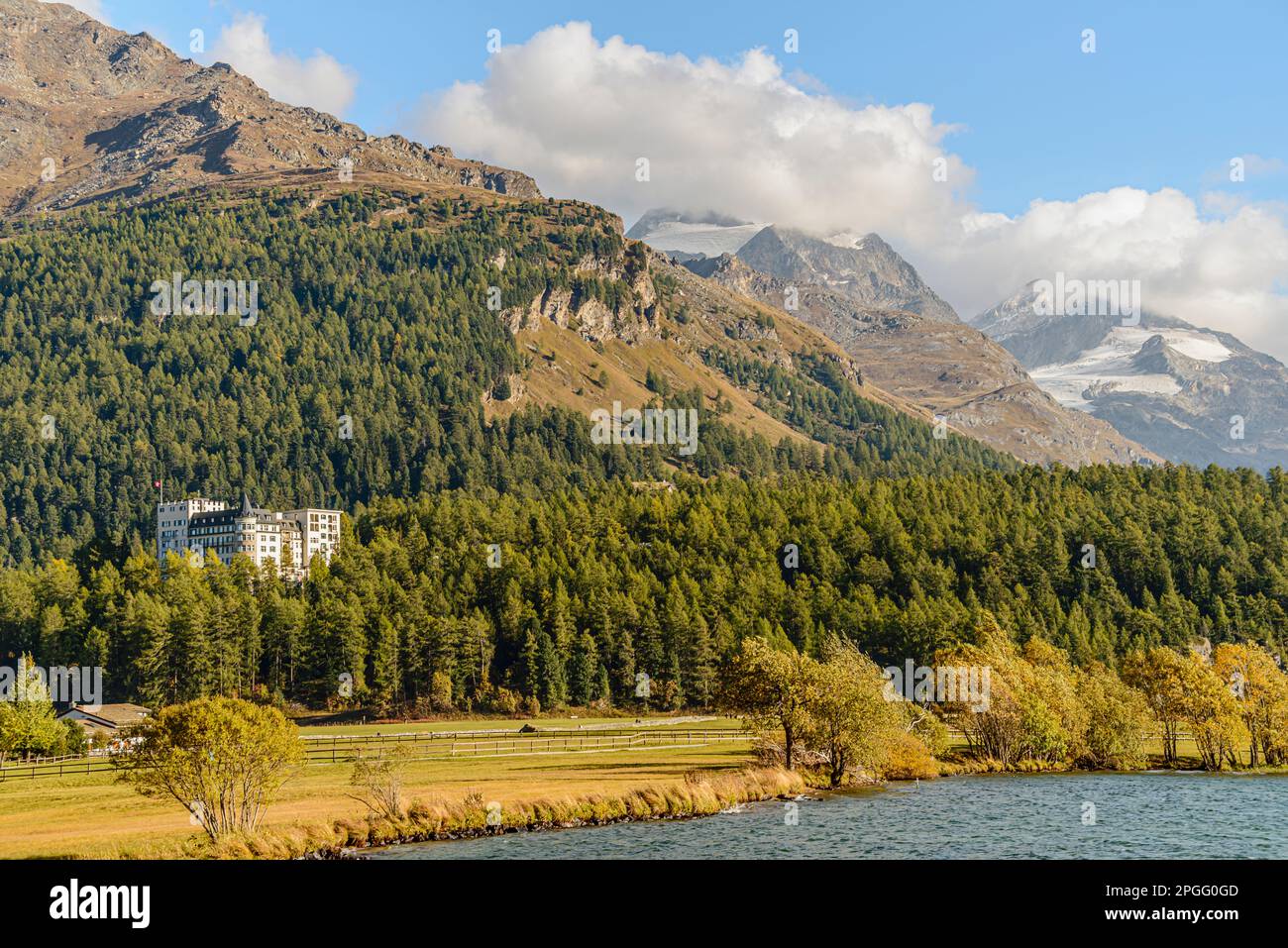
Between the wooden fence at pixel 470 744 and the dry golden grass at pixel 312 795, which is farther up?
the dry golden grass at pixel 312 795

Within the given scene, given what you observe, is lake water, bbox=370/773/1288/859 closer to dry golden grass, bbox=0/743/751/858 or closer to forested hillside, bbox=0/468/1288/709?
dry golden grass, bbox=0/743/751/858

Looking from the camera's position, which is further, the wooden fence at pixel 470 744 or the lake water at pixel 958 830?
the wooden fence at pixel 470 744

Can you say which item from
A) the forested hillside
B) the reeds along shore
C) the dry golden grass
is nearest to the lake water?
the reeds along shore

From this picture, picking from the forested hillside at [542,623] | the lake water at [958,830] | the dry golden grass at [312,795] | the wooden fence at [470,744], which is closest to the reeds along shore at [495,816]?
the dry golden grass at [312,795]

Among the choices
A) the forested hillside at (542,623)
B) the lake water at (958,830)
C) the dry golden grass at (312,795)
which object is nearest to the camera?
the dry golden grass at (312,795)

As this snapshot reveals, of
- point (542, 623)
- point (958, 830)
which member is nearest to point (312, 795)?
point (958, 830)

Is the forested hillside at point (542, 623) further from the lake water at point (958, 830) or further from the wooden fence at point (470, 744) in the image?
the lake water at point (958, 830)

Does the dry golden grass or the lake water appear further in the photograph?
the lake water

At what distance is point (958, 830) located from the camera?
68.8 m

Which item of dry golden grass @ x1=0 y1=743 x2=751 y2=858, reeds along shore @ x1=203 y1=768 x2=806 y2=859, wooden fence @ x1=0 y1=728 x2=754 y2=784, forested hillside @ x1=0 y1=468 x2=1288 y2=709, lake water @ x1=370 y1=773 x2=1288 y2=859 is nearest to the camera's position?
reeds along shore @ x1=203 y1=768 x2=806 y2=859

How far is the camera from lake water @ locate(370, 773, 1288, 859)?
6188 cm

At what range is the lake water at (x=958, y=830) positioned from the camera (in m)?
61.9
